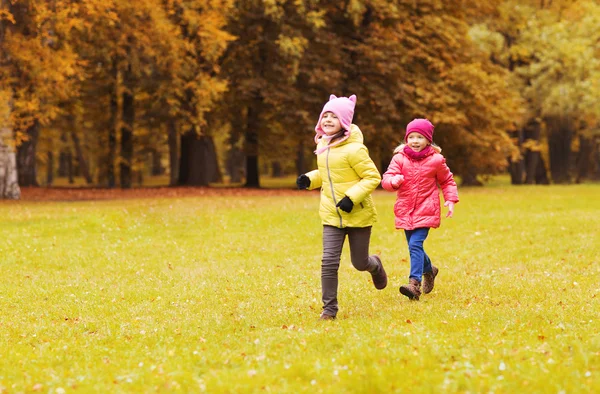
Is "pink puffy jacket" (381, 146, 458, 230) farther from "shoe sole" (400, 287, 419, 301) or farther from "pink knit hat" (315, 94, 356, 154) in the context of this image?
"pink knit hat" (315, 94, 356, 154)

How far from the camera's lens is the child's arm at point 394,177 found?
9594 mm

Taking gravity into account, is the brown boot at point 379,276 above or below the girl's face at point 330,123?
below

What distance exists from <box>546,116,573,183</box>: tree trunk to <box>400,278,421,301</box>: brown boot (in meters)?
40.5

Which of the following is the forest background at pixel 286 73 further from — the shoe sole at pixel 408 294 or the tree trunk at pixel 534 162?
the shoe sole at pixel 408 294

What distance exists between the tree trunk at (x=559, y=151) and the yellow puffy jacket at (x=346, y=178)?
4166cm

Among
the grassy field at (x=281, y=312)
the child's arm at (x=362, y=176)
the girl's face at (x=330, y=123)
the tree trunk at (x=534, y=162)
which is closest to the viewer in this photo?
the grassy field at (x=281, y=312)

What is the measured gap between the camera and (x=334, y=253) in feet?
29.3

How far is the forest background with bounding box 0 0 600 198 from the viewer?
27781 mm

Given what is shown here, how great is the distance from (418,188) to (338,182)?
5.03ft

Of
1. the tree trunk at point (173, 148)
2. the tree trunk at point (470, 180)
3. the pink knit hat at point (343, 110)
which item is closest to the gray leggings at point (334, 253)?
the pink knit hat at point (343, 110)

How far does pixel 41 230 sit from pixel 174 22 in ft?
50.1

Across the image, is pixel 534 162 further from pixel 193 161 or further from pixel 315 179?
pixel 315 179

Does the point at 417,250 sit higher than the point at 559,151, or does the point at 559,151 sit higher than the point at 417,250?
the point at 559,151

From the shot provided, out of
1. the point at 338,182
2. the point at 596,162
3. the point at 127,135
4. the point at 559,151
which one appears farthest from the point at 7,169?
the point at 596,162
